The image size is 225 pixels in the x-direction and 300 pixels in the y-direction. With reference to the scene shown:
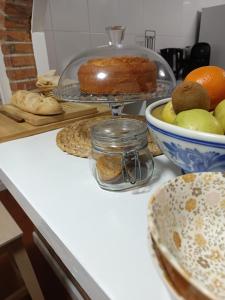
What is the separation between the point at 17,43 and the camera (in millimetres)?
1245

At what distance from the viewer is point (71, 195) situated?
0.40 m

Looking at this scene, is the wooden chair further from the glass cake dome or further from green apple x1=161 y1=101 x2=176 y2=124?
green apple x1=161 y1=101 x2=176 y2=124

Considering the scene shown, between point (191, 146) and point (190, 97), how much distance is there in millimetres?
84

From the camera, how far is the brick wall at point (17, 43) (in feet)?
3.84

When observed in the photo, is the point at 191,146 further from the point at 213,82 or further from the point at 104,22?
the point at 104,22

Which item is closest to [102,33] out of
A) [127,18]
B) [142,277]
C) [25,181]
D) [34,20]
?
[127,18]

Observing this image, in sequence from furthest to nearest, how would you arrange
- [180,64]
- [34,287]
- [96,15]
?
[180,64] → [96,15] → [34,287]

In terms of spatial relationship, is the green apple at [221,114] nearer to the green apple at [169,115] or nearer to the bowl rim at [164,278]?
the green apple at [169,115]

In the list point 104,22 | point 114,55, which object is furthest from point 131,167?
point 104,22

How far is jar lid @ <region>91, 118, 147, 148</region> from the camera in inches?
15.2

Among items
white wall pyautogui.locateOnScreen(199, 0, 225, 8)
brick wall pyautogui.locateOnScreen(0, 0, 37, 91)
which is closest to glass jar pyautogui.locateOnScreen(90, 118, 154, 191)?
brick wall pyautogui.locateOnScreen(0, 0, 37, 91)

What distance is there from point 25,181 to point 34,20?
3.61 feet

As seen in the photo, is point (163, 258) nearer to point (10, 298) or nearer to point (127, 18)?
point (10, 298)

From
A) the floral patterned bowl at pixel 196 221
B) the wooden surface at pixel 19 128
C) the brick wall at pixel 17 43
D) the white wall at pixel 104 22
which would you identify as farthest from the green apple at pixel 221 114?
the white wall at pixel 104 22
